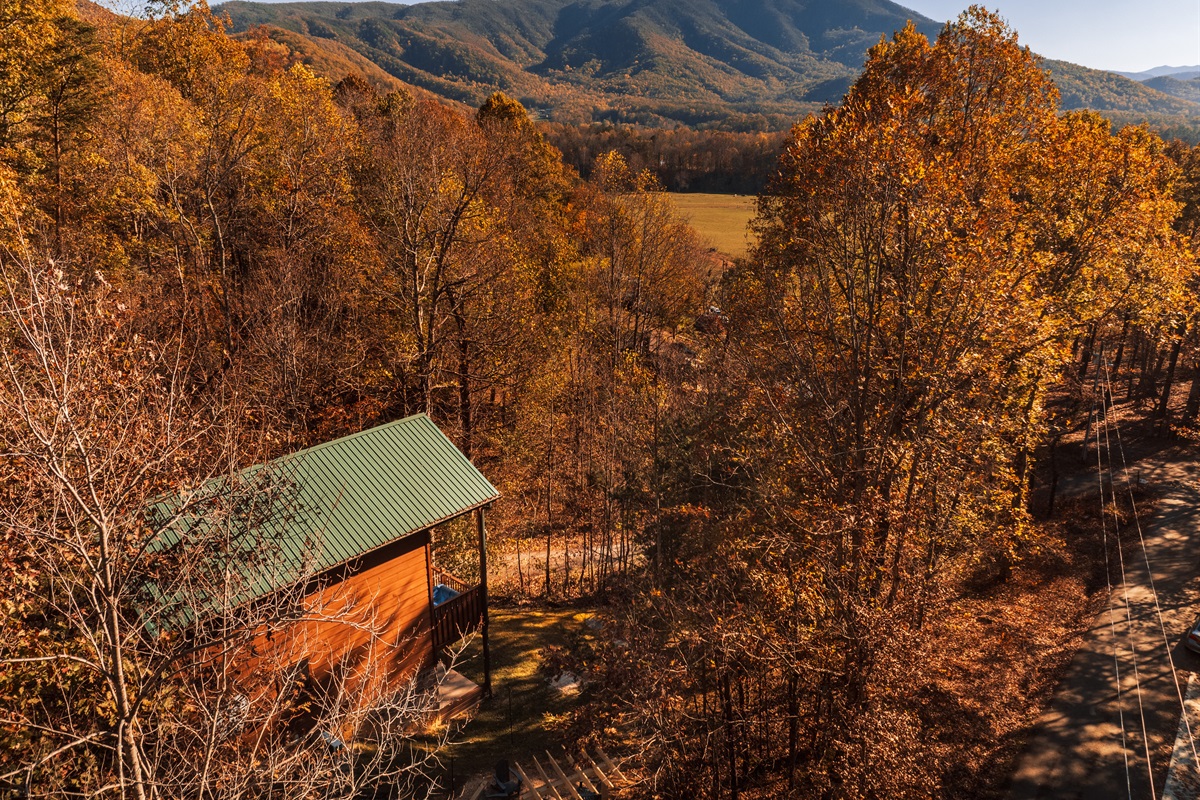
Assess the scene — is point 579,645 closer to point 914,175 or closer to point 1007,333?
point 1007,333

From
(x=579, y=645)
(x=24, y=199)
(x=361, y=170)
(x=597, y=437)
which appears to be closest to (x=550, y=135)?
(x=361, y=170)

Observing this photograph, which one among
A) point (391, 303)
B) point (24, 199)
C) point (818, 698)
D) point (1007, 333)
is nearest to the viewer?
point (818, 698)

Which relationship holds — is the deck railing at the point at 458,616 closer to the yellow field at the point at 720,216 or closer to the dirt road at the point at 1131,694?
the dirt road at the point at 1131,694

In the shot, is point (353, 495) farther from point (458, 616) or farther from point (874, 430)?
point (874, 430)

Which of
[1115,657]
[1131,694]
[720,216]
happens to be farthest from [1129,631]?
[720,216]

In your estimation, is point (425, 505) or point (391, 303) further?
point (391, 303)

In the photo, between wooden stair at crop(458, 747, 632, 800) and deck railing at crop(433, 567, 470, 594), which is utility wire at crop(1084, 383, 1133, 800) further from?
deck railing at crop(433, 567, 470, 594)

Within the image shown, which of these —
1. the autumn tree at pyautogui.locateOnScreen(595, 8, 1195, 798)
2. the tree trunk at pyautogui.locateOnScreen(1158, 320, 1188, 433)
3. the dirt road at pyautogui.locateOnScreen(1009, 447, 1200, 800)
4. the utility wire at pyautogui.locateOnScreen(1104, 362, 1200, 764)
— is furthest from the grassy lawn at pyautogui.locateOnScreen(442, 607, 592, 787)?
the tree trunk at pyautogui.locateOnScreen(1158, 320, 1188, 433)
